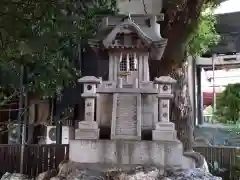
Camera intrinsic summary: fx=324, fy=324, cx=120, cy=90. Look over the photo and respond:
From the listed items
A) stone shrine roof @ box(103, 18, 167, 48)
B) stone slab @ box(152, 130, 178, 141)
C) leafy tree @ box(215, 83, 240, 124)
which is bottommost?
stone slab @ box(152, 130, 178, 141)

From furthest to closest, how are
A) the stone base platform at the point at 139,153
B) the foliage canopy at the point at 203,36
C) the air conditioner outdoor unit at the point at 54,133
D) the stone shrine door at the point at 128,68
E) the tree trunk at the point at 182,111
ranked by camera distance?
the air conditioner outdoor unit at the point at 54,133
the foliage canopy at the point at 203,36
the tree trunk at the point at 182,111
the stone shrine door at the point at 128,68
the stone base platform at the point at 139,153

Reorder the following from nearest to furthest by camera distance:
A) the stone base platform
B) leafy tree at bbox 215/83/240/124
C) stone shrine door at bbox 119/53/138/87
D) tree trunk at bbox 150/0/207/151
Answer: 1. the stone base platform
2. stone shrine door at bbox 119/53/138/87
3. tree trunk at bbox 150/0/207/151
4. leafy tree at bbox 215/83/240/124

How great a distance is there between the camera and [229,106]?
14.4m

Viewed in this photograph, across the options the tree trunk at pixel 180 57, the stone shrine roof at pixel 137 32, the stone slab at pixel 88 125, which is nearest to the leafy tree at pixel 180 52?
the tree trunk at pixel 180 57

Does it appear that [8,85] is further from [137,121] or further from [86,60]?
[137,121]

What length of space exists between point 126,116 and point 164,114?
772 mm

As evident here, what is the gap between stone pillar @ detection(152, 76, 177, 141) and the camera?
6.36 meters

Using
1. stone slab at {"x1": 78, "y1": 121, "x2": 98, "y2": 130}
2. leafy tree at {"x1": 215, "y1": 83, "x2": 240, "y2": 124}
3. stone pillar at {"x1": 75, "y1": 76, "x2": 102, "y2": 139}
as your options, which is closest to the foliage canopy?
stone pillar at {"x1": 75, "y1": 76, "x2": 102, "y2": 139}

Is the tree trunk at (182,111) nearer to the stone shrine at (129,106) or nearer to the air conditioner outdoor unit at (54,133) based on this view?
the stone shrine at (129,106)

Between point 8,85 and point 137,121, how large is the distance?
20.0 ft

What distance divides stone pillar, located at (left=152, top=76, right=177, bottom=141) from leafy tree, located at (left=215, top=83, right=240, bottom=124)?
821 cm

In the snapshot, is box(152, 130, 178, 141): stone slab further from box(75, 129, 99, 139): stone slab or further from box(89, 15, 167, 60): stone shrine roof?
box(89, 15, 167, 60): stone shrine roof

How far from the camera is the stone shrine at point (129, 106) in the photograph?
6.13 m

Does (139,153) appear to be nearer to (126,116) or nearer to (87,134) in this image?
(126,116)
